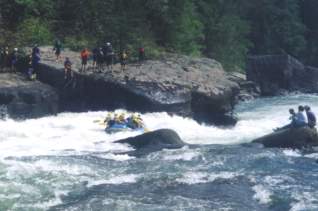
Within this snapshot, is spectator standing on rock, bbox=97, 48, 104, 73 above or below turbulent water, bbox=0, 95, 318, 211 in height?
above

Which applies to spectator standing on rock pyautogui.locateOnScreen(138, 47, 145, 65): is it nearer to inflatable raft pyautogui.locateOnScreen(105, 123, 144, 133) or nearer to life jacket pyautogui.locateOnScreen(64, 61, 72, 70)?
life jacket pyautogui.locateOnScreen(64, 61, 72, 70)

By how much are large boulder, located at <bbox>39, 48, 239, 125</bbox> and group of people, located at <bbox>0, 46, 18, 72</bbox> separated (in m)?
1.23

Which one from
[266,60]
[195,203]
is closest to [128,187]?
[195,203]

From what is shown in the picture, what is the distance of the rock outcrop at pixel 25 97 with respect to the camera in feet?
88.7

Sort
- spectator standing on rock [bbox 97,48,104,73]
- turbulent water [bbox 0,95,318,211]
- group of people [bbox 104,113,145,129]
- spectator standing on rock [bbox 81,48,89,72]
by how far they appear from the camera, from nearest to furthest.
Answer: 1. turbulent water [bbox 0,95,318,211]
2. group of people [bbox 104,113,145,129]
3. spectator standing on rock [bbox 81,48,89,72]
4. spectator standing on rock [bbox 97,48,104,73]

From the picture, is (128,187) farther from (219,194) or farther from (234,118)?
(234,118)

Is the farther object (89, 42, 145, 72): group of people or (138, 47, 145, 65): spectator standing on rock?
(138, 47, 145, 65): spectator standing on rock

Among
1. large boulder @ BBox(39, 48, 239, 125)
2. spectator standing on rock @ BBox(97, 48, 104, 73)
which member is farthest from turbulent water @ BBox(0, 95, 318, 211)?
spectator standing on rock @ BBox(97, 48, 104, 73)

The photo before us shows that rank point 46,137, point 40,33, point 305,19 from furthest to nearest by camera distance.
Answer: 1. point 305,19
2. point 40,33
3. point 46,137

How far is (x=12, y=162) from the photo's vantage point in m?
19.3

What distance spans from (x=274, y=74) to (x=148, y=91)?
59.5 ft

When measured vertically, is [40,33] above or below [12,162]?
above

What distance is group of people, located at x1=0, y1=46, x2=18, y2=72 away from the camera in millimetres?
29469

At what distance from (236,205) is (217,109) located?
14.6 meters
